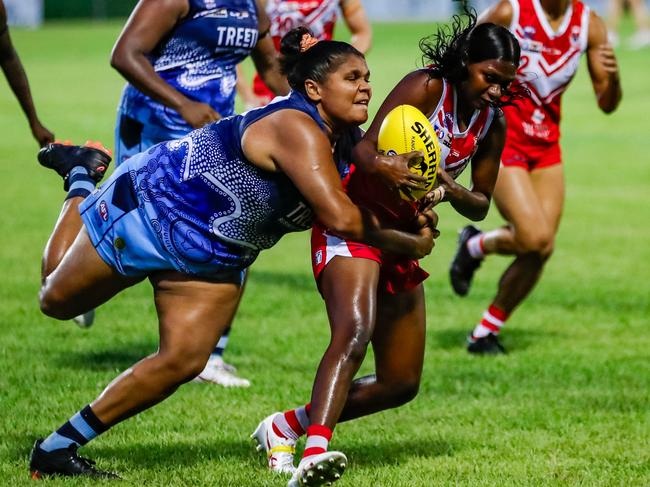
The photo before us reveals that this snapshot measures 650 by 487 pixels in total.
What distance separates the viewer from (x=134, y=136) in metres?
8.08

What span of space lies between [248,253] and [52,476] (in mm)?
1282

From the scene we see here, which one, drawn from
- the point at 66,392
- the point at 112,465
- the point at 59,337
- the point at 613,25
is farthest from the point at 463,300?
the point at 613,25

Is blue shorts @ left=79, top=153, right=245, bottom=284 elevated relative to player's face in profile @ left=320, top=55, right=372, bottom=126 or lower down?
lower down

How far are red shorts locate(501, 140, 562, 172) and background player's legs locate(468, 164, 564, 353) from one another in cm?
4

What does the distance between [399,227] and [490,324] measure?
133 inches

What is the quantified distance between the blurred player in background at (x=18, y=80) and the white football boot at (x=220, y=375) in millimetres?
1629

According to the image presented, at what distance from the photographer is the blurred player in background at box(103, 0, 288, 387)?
7500 millimetres

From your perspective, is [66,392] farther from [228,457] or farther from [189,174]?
[189,174]

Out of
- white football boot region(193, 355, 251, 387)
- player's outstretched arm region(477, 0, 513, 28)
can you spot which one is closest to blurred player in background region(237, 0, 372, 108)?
player's outstretched arm region(477, 0, 513, 28)

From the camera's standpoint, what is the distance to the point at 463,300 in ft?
36.1

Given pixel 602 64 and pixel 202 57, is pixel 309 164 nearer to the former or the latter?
pixel 202 57

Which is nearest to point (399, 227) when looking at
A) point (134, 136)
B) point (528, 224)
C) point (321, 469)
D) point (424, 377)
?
point (321, 469)

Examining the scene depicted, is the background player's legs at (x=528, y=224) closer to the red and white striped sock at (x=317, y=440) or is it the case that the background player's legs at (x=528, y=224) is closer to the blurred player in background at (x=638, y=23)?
the red and white striped sock at (x=317, y=440)

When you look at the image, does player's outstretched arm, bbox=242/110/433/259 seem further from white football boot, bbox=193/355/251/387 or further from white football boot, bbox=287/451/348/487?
white football boot, bbox=193/355/251/387
